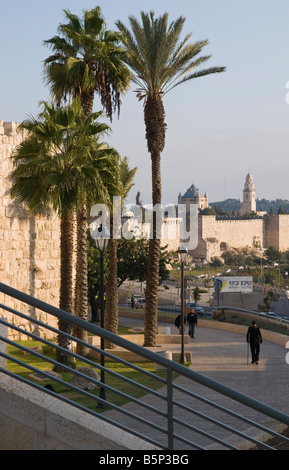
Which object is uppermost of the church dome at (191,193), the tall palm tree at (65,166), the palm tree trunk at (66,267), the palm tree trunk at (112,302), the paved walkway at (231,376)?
the church dome at (191,193)

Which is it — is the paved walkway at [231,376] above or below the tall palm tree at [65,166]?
below

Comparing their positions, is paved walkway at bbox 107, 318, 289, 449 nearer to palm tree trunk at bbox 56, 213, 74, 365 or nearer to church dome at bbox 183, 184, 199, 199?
palm tree trunk at bbox 56, 213, 74, 365

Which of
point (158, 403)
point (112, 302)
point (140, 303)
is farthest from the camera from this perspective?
point (140, 303)

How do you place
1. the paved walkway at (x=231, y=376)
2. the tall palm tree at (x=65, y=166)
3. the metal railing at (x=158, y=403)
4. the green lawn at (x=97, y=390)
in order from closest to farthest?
1. the metal railing at (x=158, y=403)
2. the paved walkway at (x=231, y=376)
3. the green lawn at (x=97, y=390)
4. the tall palm tree at (x=65, y=166)

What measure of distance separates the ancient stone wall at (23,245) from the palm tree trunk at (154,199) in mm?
3335

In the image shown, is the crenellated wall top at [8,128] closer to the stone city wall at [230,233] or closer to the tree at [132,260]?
the tree at [132,260]

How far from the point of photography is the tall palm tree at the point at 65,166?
16.8 m

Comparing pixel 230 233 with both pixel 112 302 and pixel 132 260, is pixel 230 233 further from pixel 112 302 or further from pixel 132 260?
pixel 112 302

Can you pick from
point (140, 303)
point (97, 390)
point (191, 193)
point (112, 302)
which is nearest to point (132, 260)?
point (112, 302)

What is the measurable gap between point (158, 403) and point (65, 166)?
6.26 m

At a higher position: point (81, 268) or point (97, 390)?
point (81, 268)

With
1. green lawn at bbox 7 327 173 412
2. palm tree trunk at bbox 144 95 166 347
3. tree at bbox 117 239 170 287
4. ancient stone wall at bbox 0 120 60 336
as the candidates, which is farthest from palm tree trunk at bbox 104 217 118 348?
tree at bbox 117 239 170 287

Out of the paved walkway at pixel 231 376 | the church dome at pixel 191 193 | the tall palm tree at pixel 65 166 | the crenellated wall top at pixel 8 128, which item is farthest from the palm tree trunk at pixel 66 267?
the church dome at pixel 191 193

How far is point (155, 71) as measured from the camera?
21594 mm
